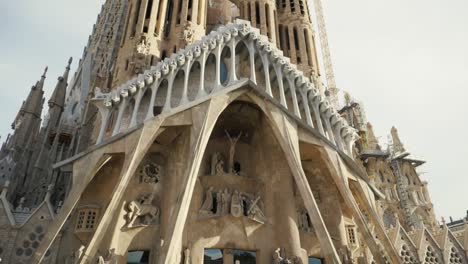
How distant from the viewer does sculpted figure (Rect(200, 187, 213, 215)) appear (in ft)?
45.2

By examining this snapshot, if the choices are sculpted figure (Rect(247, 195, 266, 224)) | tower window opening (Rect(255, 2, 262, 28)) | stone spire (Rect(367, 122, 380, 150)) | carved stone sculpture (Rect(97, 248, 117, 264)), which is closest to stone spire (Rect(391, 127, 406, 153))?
stone spire (Rect(367, 122, 380, 150))

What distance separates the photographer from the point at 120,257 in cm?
1241

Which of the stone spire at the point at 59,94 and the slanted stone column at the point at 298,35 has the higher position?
the slanted stone column at the point at 298,35

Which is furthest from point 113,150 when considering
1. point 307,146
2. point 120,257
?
point 307,146

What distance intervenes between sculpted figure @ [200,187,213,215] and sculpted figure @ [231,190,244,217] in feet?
2.73

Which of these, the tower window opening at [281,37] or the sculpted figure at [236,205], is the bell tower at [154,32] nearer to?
the tower window opening at [281,37]

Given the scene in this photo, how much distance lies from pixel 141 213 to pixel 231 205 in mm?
3329

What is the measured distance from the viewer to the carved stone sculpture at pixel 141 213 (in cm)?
1312

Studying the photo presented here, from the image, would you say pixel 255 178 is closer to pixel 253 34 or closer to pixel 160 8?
pixel 253 34

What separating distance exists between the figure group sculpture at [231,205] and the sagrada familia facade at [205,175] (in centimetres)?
5

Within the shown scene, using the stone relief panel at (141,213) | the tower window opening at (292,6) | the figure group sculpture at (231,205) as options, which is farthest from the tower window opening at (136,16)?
the tower window opening at (292,6)

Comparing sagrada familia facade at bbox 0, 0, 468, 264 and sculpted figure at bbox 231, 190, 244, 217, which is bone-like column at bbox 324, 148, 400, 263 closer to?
sagrada familia facade at bbox 0, 0, 468, 264

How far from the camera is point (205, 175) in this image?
48.4ft

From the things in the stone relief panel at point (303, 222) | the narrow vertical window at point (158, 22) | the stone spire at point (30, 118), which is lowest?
the stone relief panel at point (303, 222)
